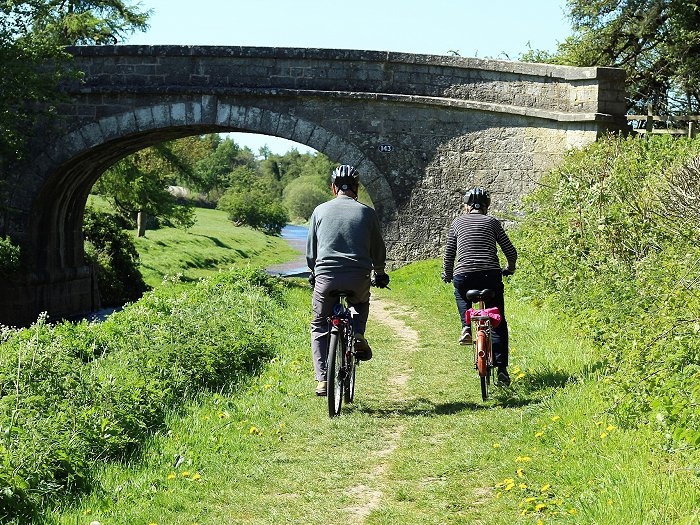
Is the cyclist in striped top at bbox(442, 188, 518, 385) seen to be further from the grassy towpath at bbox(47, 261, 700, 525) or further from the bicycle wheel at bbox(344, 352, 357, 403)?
the bicycle wheel at bbox(344, 352, 357, 403)

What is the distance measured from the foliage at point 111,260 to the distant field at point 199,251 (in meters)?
1.40

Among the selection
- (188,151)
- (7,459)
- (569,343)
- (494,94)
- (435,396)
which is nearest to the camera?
(7,459)

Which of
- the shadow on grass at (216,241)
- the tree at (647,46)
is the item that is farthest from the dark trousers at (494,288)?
the shadow on grass at (216,241)

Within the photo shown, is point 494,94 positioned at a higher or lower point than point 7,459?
higher

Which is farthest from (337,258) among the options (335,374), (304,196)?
(304,196)

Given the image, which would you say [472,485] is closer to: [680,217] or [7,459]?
[7,459]

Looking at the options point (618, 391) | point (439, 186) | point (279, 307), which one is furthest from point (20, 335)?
point (439, 186)

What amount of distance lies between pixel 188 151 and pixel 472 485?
37070 mm

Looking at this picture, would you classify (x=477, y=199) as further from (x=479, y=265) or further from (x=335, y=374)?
(x=335, y=374)

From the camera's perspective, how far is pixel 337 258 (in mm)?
6750

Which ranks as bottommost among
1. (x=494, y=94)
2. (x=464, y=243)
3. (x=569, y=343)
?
(x=569, y=343)

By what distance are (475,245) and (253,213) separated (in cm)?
5773

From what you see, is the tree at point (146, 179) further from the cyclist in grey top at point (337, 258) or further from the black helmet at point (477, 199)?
the cyclist in grey top at point (337, 258)

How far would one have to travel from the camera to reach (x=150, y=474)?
5.58 m
